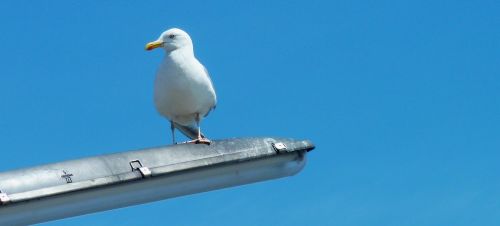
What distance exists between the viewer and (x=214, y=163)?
6.17 metres

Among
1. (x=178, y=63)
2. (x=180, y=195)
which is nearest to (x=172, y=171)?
(x=180, y=195)

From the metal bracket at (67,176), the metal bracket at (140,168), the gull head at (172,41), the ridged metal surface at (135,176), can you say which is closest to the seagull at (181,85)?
the gull head at (172,41)

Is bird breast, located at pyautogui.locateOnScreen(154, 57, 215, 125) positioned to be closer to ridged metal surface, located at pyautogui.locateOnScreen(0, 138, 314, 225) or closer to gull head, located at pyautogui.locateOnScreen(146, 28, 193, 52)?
gull head, located at pyautogui.locateOnScreen(146, 28, 193, 52)

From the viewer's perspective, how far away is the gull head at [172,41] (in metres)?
9.66

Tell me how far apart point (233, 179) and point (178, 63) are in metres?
3.40

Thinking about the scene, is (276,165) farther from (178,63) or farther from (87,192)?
(178,63)

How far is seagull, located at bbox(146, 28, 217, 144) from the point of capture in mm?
9398

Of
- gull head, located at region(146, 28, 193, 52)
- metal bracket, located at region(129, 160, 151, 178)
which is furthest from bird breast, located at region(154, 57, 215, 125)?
metal bracket, located at region(129, 160, 151, 178)

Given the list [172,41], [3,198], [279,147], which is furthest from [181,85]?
[3,198]

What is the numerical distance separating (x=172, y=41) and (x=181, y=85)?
20.8 inches

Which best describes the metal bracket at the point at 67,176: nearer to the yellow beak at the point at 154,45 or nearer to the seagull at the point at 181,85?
the seagull at the point at 181,85

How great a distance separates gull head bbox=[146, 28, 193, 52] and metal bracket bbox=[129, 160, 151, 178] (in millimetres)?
3831

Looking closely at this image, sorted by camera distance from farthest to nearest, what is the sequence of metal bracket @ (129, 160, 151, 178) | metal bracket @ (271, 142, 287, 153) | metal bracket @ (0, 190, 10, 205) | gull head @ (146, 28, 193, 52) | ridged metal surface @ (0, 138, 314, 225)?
gull head @ (146, 28, 193, 52)
metal bracket @ (271, 142, 287, 153)
metal bracket @ (129, 160, 151, 178)
ridged metal surface @ (0, 138, 314, 225)
metal bracket @ (0, 190, 10, 205)

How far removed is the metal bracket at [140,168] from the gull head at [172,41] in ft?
12.6
